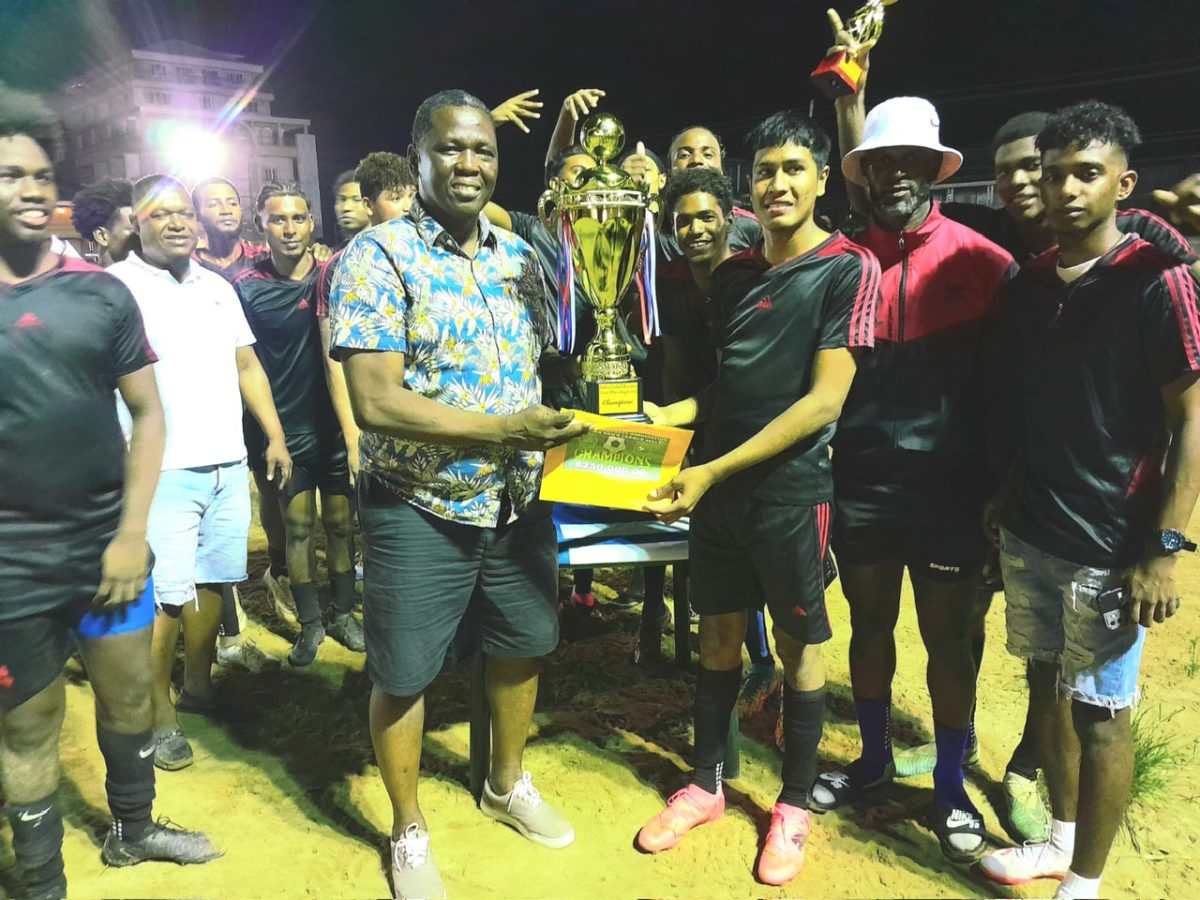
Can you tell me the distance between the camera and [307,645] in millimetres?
3455

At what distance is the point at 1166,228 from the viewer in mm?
1824

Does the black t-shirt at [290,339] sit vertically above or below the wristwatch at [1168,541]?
above

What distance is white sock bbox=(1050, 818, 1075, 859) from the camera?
6.61 ft

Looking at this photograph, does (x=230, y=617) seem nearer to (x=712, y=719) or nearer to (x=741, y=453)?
(x=712, y=719)

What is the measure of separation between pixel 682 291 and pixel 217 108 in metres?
10.3

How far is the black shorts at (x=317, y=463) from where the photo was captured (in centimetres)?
339

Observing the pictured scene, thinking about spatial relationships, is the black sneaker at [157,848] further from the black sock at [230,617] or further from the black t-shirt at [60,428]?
→ the black sock at [230,617]

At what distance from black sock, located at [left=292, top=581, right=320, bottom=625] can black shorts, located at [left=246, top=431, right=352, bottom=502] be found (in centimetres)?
41

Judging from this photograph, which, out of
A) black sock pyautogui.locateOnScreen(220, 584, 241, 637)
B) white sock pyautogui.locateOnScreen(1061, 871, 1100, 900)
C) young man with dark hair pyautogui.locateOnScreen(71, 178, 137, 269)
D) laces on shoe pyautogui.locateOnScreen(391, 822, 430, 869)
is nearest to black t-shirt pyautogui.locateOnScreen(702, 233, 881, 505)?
white sock pyautogui.locateOnScreen(1061, 871, 1100, 900)

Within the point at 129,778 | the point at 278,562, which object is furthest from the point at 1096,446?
the point at 278,562

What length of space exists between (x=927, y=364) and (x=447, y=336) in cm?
122

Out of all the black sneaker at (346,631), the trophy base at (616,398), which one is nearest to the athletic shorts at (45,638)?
the trophy base at (616,398)

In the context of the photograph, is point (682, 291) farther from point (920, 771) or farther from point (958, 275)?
point (920, 771)

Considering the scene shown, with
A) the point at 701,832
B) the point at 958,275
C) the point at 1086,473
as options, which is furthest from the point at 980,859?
the point at 958,275
